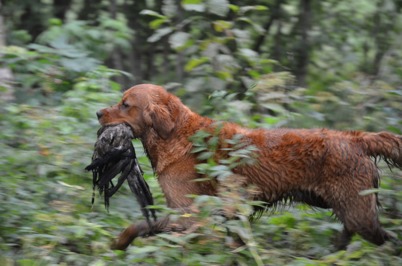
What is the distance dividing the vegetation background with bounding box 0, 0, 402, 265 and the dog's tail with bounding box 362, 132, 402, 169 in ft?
2.02

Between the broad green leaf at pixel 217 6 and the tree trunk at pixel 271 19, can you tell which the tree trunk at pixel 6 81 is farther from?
the tree trunk at pixel 271 19

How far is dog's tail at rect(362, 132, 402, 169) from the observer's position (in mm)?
6012

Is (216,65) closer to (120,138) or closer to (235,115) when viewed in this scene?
(235,115)

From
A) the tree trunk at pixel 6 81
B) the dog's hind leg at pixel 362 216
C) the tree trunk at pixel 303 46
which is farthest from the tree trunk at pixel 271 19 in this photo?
the dog's hind leg at pixel 362 216

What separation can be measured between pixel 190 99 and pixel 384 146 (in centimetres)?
325

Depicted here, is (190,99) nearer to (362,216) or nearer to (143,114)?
(143,114)

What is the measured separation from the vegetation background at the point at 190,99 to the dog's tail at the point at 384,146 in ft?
2.02

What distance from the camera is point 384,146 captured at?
6008 mm

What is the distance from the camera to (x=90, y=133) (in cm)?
761

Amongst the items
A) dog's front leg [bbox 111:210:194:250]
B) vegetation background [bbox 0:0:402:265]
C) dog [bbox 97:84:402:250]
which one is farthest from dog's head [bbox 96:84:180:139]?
dog's front leg [bbox 111:210:194:250]

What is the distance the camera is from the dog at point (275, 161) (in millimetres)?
5930

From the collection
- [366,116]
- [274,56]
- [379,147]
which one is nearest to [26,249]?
[379,147]

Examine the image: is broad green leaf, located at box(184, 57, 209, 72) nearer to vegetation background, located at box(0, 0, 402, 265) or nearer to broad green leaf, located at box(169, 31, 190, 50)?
vegetation background, located at box(0, 0, 402, 265)

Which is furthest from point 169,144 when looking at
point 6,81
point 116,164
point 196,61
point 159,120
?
point 6,81
